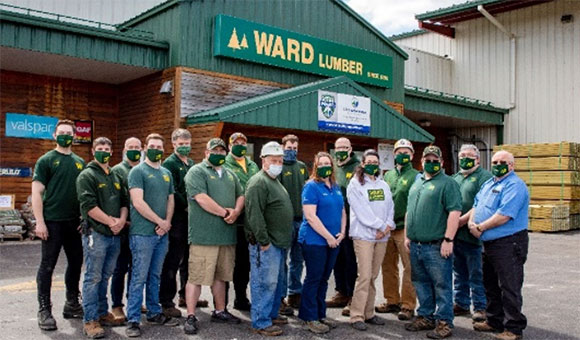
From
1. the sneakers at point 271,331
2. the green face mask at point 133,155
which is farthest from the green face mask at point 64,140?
the sneakers at point 271,331

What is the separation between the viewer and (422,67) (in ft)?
85.0

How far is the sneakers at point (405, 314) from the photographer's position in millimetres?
6359

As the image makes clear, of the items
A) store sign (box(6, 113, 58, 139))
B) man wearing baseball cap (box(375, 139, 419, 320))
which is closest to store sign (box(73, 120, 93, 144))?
store sign (box(6, 113, 58, 139))

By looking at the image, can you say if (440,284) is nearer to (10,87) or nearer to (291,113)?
(291,113)

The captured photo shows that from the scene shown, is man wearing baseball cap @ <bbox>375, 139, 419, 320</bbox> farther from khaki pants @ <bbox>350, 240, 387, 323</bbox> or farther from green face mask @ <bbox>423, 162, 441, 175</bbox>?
green face mask @ <bbox>423, 162, 441, 175</bbox>

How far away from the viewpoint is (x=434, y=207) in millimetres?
5812

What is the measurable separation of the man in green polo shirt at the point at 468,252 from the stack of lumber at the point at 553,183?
488 inches

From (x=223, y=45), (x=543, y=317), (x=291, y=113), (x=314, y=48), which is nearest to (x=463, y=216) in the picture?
(x=543, y=317)

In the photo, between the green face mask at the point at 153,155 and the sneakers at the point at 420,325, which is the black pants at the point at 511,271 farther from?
the green face mask at the point at 153,155

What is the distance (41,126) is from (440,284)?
12061mm

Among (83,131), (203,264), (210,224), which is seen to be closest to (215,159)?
(210,224)

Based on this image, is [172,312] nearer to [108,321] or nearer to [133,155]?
[108,321]

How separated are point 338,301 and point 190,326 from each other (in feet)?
7.21

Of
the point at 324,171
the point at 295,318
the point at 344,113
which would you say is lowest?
the point at 295,318
